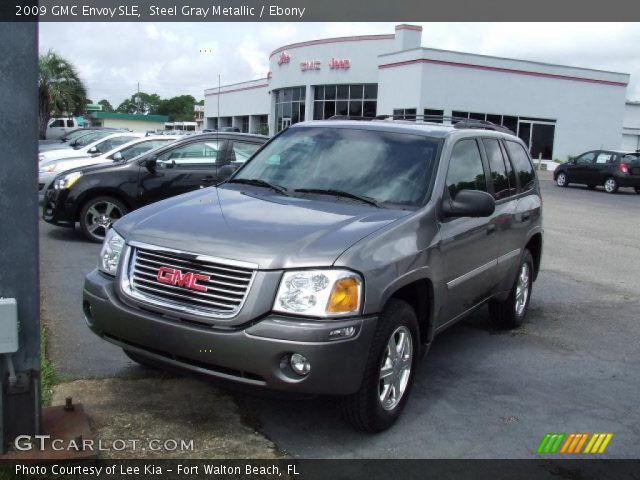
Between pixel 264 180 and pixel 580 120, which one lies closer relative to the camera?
pixel 264 180

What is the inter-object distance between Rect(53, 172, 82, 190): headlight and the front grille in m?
6.15

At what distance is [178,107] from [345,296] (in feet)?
479

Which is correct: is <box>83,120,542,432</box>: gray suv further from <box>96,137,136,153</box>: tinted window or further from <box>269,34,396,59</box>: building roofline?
<box>269,34,396,59</box>: building roofline

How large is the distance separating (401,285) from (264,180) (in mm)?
1655

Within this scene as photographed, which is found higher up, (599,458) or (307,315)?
(307,315)

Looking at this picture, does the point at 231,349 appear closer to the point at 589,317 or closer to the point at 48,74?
the point at 589,317

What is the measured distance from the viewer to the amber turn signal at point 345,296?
359cm

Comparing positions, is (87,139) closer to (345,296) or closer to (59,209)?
(59,209)

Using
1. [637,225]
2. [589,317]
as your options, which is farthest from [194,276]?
[637,225]

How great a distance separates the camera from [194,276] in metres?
3.72

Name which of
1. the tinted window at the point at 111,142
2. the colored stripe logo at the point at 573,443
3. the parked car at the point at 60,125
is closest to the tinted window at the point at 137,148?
the tinted window at the point at 111,142

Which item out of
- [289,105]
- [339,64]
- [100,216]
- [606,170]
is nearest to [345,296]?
[100,216]

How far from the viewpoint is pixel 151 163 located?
9.70m
